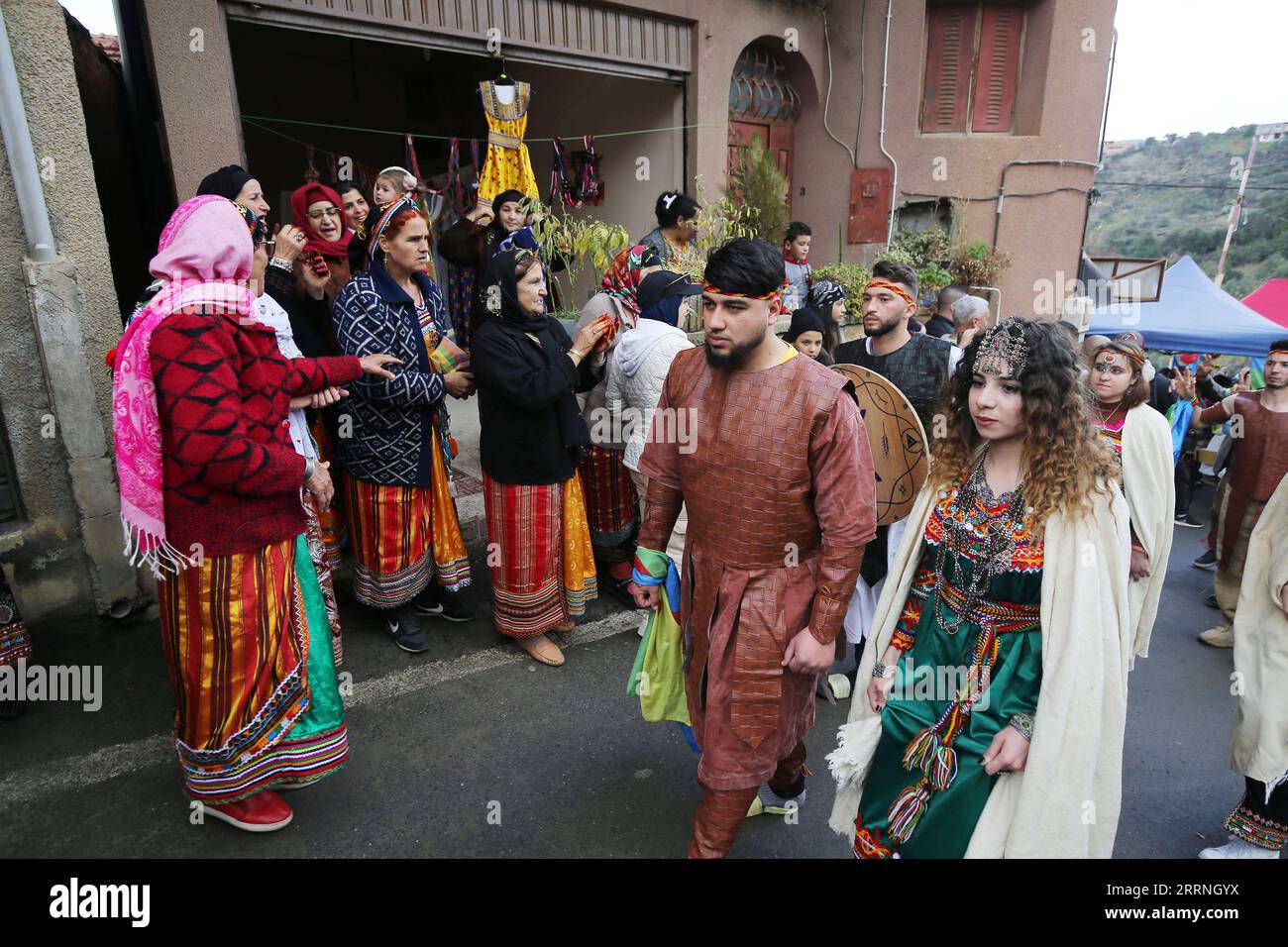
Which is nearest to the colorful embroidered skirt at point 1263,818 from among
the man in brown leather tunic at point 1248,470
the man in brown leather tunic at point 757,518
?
the man in brown leather tunic at point 757,518

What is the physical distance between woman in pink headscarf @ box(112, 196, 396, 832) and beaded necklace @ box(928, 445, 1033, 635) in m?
1.98

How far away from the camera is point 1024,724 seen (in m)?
1.88

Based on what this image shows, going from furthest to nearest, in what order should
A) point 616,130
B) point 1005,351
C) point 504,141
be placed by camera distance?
point 616,130, point 504,141, point 1005,351

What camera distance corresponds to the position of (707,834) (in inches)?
90.8

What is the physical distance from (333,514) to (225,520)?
1.66 meters

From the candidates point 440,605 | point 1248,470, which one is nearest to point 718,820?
point 440,605

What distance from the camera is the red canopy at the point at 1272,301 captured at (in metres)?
11.6

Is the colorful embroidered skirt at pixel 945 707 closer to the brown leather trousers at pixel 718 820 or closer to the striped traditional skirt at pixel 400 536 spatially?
the brown leather trousers at pixel 718 820

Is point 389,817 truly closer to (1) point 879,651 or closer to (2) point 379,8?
(1) point 879,651

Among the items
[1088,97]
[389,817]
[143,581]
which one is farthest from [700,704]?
[1088,97]

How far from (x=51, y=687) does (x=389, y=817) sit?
77.2 inches

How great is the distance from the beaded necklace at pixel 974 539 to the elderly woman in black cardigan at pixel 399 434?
7.84ft

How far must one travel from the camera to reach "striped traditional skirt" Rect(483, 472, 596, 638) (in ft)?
12.1

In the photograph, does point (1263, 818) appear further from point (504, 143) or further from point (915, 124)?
point (915, 124)
